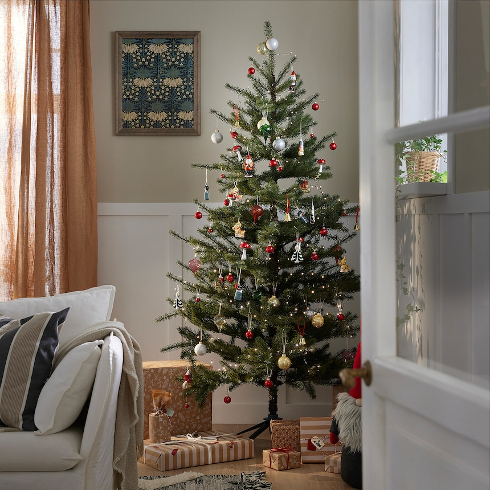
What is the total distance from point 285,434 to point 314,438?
15cm

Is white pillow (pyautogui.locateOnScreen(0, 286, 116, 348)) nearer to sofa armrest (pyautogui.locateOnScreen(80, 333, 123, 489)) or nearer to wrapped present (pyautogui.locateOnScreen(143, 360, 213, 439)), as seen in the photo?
sofa armrest (pyautogui.locateOnScreen(80, 333, 123, 489))

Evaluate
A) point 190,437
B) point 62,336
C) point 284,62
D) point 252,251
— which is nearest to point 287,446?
point 190,437

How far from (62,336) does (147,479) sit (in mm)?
821

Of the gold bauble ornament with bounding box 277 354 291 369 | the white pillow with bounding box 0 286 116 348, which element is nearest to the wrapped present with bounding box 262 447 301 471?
the gold bauble ornament with bounding box 277 354 291 369

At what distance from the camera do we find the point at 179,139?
3.70 meters

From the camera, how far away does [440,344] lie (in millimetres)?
1108

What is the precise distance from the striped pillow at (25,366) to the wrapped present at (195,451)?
944mm

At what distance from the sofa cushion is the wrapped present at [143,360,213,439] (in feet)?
3.90

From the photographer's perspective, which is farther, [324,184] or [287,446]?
[324,184]

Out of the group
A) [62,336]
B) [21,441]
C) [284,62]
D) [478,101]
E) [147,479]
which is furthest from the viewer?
[284,62]

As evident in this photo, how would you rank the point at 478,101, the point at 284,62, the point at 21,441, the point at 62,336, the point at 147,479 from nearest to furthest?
the point at 478,101 < the point at 21,441 < the point at 62,336 < the point at 147,479 < the point at 284,62

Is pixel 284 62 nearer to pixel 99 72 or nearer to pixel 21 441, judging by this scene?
pixel 99 72

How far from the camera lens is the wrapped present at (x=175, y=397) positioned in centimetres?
319

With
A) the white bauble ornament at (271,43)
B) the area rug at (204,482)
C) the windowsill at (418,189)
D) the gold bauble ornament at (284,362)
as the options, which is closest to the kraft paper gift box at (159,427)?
the area rug at (204,482)
